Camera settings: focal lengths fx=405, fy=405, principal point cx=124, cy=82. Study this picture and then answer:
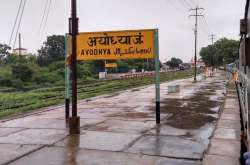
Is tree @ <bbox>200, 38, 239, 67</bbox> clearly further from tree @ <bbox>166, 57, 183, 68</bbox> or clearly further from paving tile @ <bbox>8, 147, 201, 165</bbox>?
paving tile @ <bbox>8, 147, 201, 165</bbox>

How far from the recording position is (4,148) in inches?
324

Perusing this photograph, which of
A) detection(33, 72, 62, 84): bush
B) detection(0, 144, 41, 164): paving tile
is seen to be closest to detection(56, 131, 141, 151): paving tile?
detection(0, 144, 41, 164): paving tile

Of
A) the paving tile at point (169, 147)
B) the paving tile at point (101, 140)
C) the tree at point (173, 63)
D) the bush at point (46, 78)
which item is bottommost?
the paving tile at point (169, 147)

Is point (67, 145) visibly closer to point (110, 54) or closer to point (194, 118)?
point (110, 54)

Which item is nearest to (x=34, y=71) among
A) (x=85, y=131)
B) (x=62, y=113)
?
(x=62, y=113)

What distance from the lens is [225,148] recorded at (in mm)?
8117

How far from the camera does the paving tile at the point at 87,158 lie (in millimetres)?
7062

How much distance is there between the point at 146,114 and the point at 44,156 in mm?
6686

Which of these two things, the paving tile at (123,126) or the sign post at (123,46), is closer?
the paving tile at (123,126)

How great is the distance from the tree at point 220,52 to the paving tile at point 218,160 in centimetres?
7771

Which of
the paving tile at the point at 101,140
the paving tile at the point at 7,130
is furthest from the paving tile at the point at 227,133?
the paving tile at the point at 7,130

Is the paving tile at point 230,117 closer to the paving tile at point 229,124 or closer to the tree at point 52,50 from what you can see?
the paving tile at point 229,124

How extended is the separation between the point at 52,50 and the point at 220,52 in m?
39.1

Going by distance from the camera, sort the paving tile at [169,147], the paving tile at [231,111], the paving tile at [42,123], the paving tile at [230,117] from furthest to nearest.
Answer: the paving tile at [231,111] < the paving tile at [230,117] < the paving tile at [42,123] < the paving tile at [169,147]
